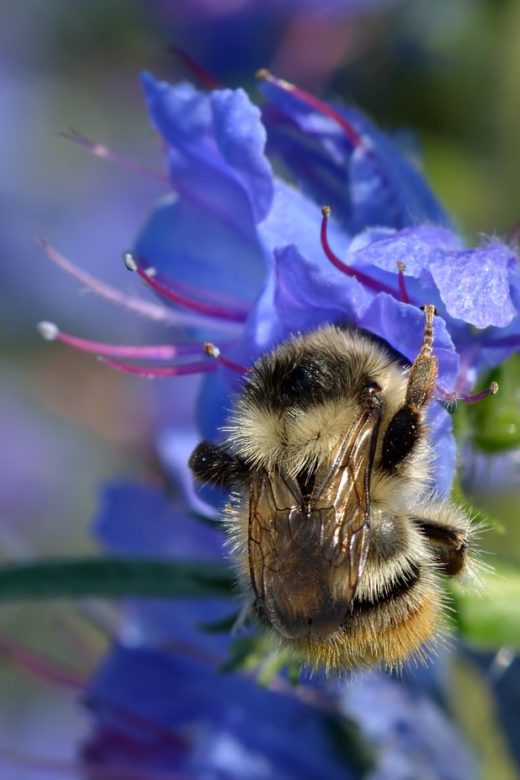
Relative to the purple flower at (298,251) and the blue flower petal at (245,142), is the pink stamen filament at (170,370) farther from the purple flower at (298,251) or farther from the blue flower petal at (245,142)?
the blue flower petal at (245,142)

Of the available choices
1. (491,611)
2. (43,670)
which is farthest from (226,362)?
(43,670)

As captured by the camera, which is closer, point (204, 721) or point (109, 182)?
point (204, 721)

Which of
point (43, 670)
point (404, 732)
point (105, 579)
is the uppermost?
point (105, 579)

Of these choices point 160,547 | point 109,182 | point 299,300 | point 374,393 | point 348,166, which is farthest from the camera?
point 109,182

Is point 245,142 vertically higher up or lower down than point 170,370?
higher up

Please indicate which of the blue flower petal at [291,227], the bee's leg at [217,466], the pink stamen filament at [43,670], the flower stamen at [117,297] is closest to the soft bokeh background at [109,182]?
the pink stamen filament at [43,670]

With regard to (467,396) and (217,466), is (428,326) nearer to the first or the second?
(467,396)

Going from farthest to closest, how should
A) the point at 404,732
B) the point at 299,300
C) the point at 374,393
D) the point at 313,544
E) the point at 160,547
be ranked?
the point at 160,547 < the point at 404,732 < the point at 299,300 < the point at 374,393 < the point at 313,544

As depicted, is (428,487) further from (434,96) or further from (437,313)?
(434,96)
